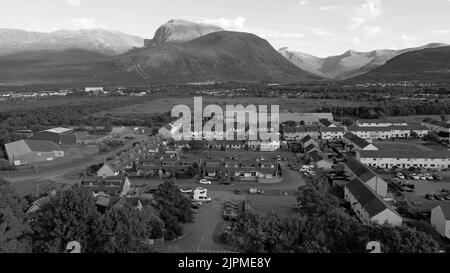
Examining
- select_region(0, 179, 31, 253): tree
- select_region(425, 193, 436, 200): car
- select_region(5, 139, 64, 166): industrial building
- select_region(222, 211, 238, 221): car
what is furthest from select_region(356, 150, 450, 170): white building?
select_region(5, 139, 64, 166): industrial building

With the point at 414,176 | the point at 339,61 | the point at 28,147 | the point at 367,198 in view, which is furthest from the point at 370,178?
the point at 339,61

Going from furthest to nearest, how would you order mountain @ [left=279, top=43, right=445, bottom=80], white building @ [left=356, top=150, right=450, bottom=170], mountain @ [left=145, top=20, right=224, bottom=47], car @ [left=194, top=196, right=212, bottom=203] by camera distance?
A: mountain @ [left=279, top=43, right=445, bottom=80] → mountain @ [left=145, top=20, right=224, bottom=47] → white building @ [left=356, top=150, right=450, bottom=170] → car @ [left=194, top=196, right=212, bottom=203]

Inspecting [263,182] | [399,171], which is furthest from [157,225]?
[399,171]

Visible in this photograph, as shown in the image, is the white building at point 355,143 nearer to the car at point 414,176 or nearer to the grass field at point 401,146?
the grass field at point 401,146

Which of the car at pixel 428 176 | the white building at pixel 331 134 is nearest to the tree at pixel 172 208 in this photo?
the car at pixel 428 176

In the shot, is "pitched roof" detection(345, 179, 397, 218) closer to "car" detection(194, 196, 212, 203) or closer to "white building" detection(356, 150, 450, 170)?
"car" detection(194, 196, 212, 203)

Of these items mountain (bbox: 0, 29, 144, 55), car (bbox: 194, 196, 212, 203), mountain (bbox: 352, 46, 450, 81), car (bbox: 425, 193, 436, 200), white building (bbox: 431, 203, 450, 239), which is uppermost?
mountain (bbox: 0, 29, 144, 55)
